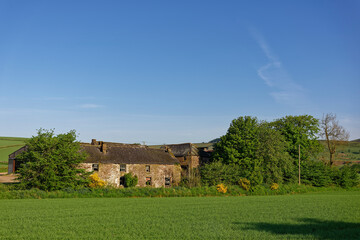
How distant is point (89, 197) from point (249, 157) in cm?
3188

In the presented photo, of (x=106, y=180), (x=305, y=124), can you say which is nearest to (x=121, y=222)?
(x=106, y=180)

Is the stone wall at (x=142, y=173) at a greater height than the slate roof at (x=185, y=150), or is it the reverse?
the slate roof at (x=185, y=150)

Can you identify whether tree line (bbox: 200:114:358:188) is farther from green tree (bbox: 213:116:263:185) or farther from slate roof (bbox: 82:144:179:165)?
slate roof (bbox: 82:144:179:165)

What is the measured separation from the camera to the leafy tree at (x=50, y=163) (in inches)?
1657

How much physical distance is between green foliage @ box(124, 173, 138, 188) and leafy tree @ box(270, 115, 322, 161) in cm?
3046

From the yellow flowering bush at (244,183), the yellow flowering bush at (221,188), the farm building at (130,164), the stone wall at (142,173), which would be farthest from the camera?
the farm building at (130,164)

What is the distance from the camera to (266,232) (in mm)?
16812

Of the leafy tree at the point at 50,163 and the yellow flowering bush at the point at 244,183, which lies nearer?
the leafy tree at the point at 50,163

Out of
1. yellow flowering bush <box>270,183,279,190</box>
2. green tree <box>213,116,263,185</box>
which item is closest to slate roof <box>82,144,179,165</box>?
green tree <box>213,116,263,185</box>

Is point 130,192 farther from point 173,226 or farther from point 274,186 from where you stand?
point 173,226

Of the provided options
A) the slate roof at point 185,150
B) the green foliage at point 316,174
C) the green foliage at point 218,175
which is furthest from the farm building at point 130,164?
the green foliage at point 316,174

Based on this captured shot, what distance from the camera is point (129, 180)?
193ft

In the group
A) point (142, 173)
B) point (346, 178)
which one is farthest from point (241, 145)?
point (346, 178)

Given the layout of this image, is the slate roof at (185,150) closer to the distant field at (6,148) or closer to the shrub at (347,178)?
the shrub at (347,178)
